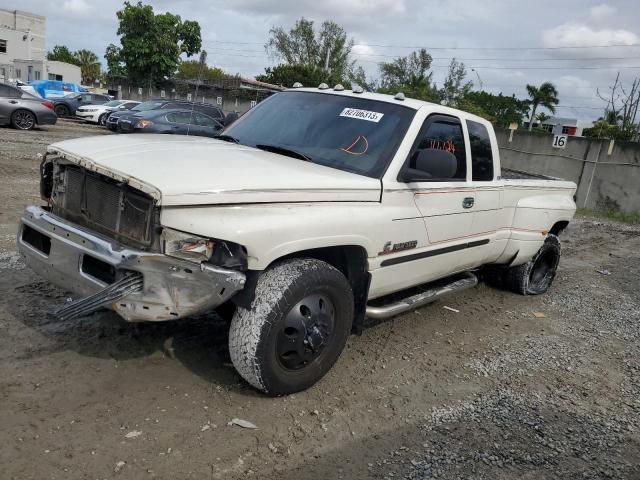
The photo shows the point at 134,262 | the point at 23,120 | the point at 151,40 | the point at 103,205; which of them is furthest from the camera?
the point at 151,40

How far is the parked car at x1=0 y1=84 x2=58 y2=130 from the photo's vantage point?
16625 mm

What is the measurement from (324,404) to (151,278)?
1.36 meters

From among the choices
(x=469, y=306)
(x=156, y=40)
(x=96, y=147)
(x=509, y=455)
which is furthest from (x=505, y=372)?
(x=156, y=40)

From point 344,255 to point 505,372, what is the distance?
5.42 feet

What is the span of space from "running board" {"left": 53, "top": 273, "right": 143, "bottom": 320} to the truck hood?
0.45 metres

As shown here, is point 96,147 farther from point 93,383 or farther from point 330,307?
point 330,307

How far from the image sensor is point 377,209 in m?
3.66

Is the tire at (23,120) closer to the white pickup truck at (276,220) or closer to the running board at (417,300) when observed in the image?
the white pickup truck at (276,220)

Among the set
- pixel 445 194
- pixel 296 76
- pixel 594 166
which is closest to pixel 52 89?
pixel 296 76

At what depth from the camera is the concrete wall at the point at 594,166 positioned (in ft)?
52.4

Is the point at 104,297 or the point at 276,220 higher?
the point at 276,220

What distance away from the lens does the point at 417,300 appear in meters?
4.30

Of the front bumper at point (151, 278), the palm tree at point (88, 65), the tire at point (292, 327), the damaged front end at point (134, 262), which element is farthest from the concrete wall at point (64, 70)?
the tire at point (292, 327)

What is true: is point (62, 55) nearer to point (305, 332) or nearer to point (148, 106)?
point (148, 106)
